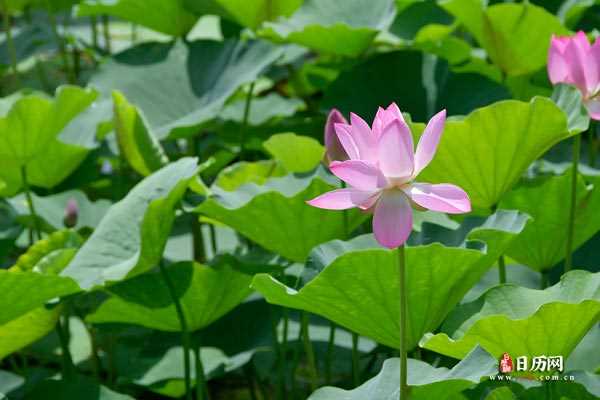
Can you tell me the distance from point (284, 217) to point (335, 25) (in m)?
0.66

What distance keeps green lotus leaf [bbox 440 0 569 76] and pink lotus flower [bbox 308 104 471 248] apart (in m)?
1.00

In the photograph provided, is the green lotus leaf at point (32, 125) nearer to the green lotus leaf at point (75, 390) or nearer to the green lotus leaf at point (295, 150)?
the green lotus leaf at point (295, 150)

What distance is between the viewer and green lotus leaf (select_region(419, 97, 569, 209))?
1330 millimetres

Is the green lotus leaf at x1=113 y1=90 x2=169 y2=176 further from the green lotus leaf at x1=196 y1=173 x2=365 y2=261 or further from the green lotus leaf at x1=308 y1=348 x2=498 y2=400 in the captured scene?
the green lotus leaf at x1=308 y1=348 x2=498 y2=400

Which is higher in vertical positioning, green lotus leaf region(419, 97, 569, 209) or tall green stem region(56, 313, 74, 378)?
green lotus leaf region(419, 97, 569, 209)

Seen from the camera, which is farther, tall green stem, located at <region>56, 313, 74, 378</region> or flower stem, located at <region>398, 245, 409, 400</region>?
tall green stem, located at <region>56, 313, 74, 378</region>

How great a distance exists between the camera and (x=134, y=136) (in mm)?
1824

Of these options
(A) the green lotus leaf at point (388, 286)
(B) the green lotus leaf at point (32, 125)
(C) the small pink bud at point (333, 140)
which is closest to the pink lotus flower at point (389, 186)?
(A) the green lotus leaf at point (388, 286)

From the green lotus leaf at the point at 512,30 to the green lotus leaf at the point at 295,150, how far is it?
40cm

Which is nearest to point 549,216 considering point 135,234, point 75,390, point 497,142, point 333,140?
point 497,142

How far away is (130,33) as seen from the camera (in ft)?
11.9

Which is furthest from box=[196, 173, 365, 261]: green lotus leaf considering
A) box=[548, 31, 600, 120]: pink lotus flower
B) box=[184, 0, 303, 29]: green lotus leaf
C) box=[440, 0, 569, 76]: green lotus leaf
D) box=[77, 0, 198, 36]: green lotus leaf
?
box=[77, 0, 198, 36]: green lotus leaf

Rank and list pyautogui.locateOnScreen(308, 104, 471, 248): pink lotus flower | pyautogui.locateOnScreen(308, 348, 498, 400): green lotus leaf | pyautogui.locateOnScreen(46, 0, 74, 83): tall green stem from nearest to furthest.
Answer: pyautogui.locateOnScreen(308, 104, 471, 248): pink lotus flower
pyautogui.locateOnScreen(308, 348, 498, 400): green lotus leaf
pyautogui.locateOnScreen(46, 0, 74, 83): tall green stem

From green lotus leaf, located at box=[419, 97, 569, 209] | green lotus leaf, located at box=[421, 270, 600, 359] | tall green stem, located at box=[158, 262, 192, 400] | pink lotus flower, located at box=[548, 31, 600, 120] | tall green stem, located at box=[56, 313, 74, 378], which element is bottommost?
tall green stem, located at box=[56, 313, 74, 378]
